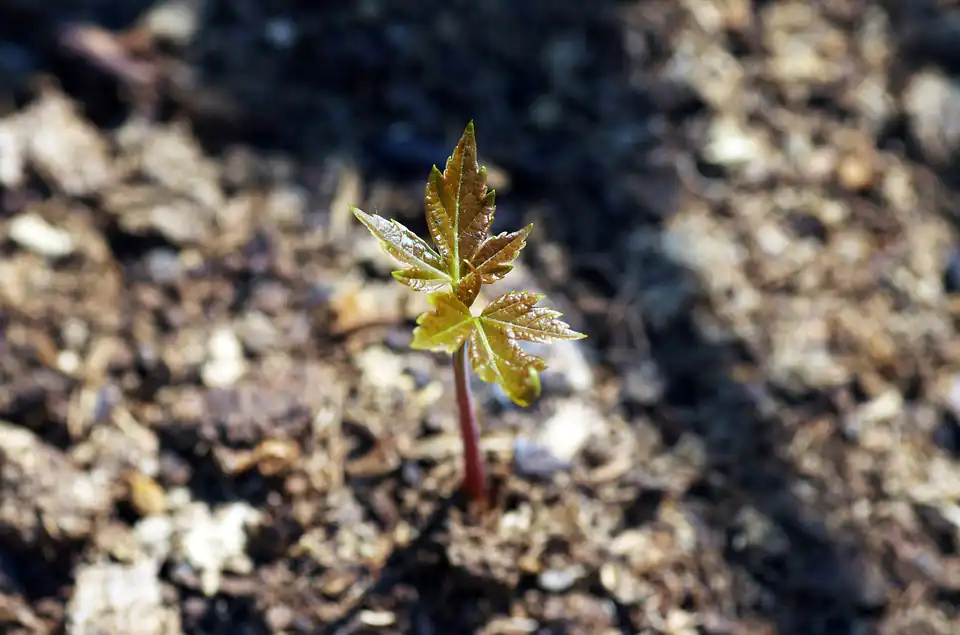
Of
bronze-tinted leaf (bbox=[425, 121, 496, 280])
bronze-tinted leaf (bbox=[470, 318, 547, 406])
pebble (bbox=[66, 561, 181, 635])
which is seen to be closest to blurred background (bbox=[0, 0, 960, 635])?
pebble (bbox=[66, 561, 181, 635])

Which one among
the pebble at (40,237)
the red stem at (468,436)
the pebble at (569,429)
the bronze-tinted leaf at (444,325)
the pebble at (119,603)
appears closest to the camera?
the bronze-tinted leaf at (444,325)

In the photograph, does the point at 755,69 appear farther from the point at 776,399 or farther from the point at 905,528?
the point at 905,528

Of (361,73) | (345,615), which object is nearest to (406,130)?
(361,73)

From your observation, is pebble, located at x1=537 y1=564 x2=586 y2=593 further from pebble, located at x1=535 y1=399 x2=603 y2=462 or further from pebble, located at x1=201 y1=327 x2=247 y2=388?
pebble, located at x1=201 y1=327 x2=247 y2=388

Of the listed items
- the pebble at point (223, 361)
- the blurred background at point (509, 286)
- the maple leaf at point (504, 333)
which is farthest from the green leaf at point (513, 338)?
the pebble at point (223, 361)

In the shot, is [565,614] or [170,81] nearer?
→ [565,614]

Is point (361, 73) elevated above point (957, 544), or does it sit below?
above

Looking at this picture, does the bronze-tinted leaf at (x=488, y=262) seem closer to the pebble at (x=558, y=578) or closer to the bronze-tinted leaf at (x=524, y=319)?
the bronze-tinted leaf at (x=524, y=319)
